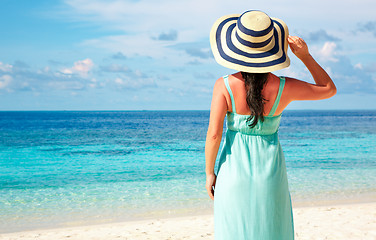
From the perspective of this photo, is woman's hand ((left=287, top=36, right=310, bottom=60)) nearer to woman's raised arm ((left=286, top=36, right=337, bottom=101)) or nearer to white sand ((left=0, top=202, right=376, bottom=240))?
woman's raised arm ((left=286, top=36, right=337, bottom=101))

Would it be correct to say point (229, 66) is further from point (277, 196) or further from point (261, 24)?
point (277, 196)

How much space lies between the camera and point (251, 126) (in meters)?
2.24

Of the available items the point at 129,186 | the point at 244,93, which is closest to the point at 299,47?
the point at 244,93

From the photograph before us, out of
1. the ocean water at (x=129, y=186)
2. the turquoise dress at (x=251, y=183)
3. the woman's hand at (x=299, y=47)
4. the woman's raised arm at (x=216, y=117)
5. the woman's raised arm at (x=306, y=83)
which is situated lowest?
the ocean water at (x=129, y=186)

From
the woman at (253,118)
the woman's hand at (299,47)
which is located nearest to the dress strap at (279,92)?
the woman at (253,118)

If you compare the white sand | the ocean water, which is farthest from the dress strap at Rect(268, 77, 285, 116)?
the ocean water

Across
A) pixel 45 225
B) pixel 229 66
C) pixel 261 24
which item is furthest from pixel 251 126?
pixel 45 225

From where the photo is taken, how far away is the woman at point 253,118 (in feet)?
7.03

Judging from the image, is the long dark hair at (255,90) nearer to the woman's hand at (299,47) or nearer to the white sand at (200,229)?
the woman's hand at (299,47)

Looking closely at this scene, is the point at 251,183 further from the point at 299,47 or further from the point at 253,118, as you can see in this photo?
the point at 299,47

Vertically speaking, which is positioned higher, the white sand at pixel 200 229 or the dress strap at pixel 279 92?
the dress strap at pixel 279 92

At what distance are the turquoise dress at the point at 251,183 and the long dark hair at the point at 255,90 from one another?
10 cm

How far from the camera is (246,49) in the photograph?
7.07ft

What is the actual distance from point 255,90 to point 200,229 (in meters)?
3.59
